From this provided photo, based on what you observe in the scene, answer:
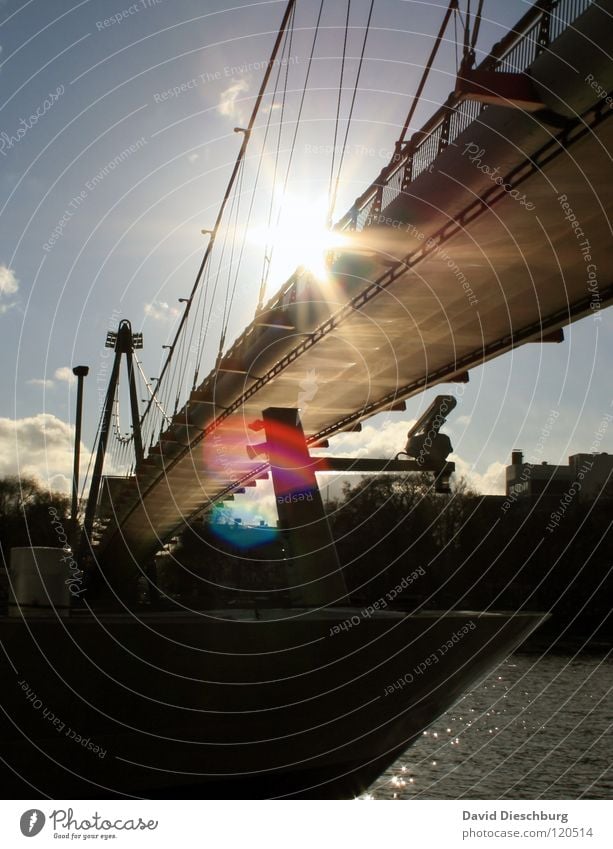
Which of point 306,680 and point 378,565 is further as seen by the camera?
point 378,565

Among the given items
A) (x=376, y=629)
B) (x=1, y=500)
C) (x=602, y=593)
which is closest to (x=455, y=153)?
(x=376, y=629)

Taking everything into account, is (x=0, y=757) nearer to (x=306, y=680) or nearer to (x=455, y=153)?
(x=306, y=680)

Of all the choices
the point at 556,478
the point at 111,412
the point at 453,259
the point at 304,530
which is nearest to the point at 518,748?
the point at 304,530

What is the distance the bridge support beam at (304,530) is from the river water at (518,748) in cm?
521

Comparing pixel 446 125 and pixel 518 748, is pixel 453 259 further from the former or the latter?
pixel 518 748

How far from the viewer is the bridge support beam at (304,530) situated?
29562mm

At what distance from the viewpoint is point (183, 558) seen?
258 feet

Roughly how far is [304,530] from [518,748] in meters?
8.65

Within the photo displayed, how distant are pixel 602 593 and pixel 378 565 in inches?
654

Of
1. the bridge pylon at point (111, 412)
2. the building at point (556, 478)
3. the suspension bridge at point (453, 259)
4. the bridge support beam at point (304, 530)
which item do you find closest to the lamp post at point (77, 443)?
the bridge pylon at point (111, 412)

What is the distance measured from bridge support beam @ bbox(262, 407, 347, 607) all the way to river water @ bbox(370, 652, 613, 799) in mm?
5213

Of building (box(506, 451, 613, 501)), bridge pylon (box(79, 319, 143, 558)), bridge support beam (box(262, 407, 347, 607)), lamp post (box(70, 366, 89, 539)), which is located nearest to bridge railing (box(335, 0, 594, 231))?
bridge support beam (box(262, 407, 347, 607))

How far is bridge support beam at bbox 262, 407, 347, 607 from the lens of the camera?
97.0 feet
